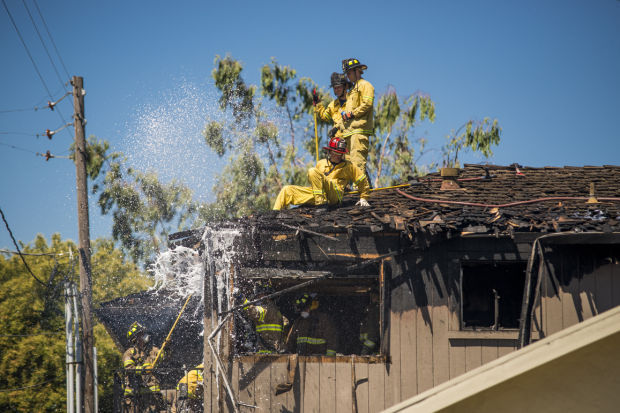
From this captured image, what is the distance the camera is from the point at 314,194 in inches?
416

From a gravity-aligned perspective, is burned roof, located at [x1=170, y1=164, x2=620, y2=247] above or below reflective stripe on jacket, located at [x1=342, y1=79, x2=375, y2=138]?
below

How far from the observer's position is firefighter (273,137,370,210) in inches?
407

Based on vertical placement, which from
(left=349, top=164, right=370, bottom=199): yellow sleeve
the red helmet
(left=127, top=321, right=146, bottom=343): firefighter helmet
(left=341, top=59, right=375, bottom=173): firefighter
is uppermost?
(left=341, top=59, right=375, bottom=173): firefighter

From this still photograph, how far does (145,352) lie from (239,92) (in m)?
13.2

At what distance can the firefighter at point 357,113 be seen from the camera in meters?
11.8

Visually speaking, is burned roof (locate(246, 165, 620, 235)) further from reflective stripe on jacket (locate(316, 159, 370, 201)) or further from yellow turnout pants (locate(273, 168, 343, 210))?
reflective stripe on jacket (locate(316, 159, 370, 201))

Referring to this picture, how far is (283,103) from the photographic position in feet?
79.7

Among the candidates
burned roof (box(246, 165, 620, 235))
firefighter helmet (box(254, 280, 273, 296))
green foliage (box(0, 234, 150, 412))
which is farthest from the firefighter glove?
green foliage (box(0, 234, 150, 412))

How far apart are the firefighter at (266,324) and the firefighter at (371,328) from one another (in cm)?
132

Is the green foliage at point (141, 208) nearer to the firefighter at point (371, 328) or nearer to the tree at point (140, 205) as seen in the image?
the tree at point (140, 205)

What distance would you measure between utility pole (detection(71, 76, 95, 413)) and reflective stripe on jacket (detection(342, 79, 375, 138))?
22.5 ft

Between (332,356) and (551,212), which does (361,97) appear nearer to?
(551,212)

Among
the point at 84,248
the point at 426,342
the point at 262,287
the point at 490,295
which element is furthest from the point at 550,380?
the point at 84,248

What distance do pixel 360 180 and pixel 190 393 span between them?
4.78m
